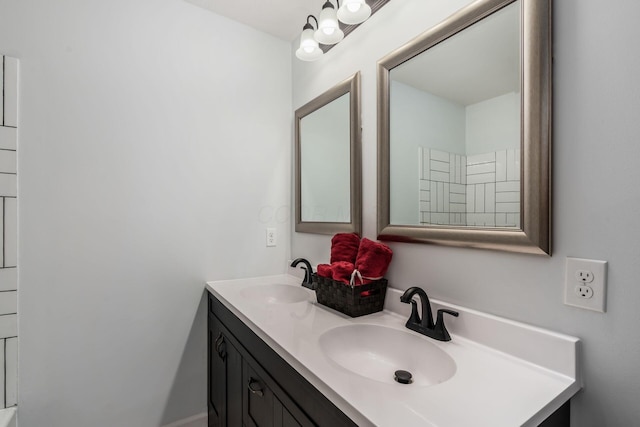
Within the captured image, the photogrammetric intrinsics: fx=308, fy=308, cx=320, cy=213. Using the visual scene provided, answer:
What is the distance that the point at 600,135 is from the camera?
0.71m

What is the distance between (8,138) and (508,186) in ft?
5.82

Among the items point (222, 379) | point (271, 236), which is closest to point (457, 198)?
point (271, 236)

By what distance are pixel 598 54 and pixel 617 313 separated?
1.93 feet

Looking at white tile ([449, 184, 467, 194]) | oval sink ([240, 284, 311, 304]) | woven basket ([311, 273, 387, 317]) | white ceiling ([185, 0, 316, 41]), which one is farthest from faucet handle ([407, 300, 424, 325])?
white ceiling ([185, 0, 316, 41])

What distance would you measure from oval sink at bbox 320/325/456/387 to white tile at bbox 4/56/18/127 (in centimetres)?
144

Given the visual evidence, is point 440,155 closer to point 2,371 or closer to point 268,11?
point 268,11

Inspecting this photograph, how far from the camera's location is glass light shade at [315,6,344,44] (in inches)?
50.8

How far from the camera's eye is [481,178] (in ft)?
3.10

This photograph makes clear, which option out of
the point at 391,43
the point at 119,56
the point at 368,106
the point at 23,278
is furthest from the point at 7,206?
the point at 391,43

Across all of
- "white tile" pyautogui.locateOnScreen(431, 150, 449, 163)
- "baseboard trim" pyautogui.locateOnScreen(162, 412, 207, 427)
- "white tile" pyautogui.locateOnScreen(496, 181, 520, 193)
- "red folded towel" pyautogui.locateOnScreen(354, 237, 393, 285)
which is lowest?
"baseboard trim" pyautogui.locateOnScreen(162, 412, 207, 427)

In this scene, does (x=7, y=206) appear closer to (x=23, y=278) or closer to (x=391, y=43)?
(x=23, y=278)

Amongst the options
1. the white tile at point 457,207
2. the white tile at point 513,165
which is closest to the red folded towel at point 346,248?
the white tile at point 457,207

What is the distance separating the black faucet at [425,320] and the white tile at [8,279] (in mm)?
1469

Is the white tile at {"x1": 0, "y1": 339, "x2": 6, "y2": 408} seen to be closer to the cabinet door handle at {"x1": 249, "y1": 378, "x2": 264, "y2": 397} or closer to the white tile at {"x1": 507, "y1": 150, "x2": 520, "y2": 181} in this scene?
the cabinet door handle at {"x1": 249, "y1": 378, "x2": 264, "y2": 397}
